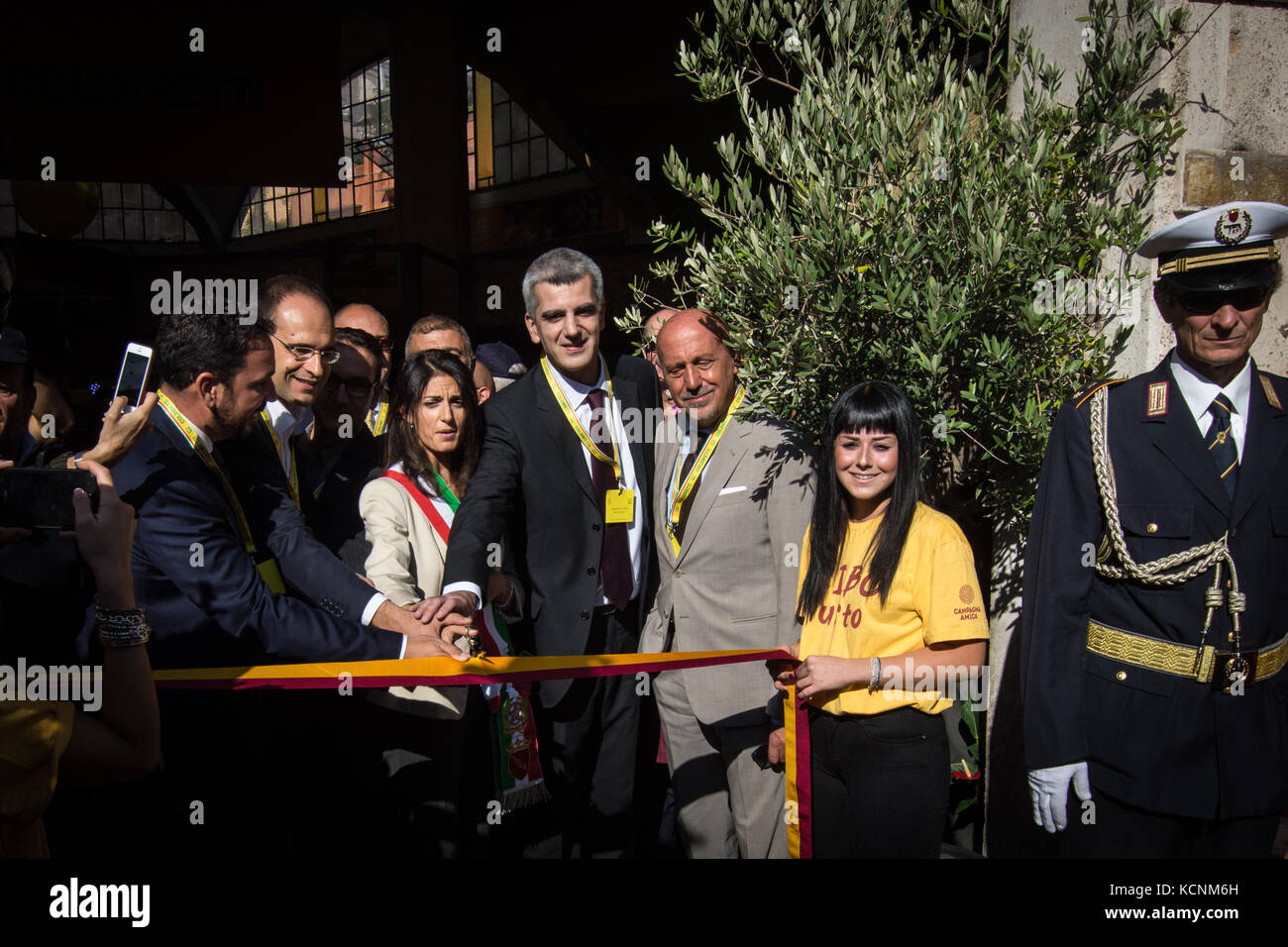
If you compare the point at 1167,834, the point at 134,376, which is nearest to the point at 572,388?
the point at 134,376

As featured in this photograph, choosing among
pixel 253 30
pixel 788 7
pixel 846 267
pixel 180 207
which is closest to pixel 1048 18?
pixel 788 7

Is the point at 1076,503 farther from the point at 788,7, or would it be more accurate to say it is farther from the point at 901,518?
the point at 788,7

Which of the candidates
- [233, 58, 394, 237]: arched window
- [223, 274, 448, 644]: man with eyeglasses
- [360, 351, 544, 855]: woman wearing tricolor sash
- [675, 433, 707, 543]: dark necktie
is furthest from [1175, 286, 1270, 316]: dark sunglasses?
[233, 58, 394, 237]: arched window

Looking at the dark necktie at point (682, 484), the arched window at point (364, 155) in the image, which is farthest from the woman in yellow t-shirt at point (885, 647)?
the arched window at point (364, 155)

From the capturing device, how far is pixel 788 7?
3.22m

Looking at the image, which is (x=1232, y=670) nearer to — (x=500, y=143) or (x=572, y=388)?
(x=572, y=388)

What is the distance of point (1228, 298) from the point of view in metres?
2.39

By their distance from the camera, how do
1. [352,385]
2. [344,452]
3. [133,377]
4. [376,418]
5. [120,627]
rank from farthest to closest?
[376,418], [352,385], [344,452], [133,377], [120,627]

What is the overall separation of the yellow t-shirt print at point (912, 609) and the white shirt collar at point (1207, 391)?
2.39ft

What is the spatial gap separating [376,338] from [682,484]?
2358 millimetres

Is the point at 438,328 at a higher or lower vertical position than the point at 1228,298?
higher

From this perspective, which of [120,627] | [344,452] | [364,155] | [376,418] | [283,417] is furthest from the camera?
[364,155]

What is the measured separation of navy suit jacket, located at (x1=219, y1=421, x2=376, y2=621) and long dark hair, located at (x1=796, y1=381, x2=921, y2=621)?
1599 mm
